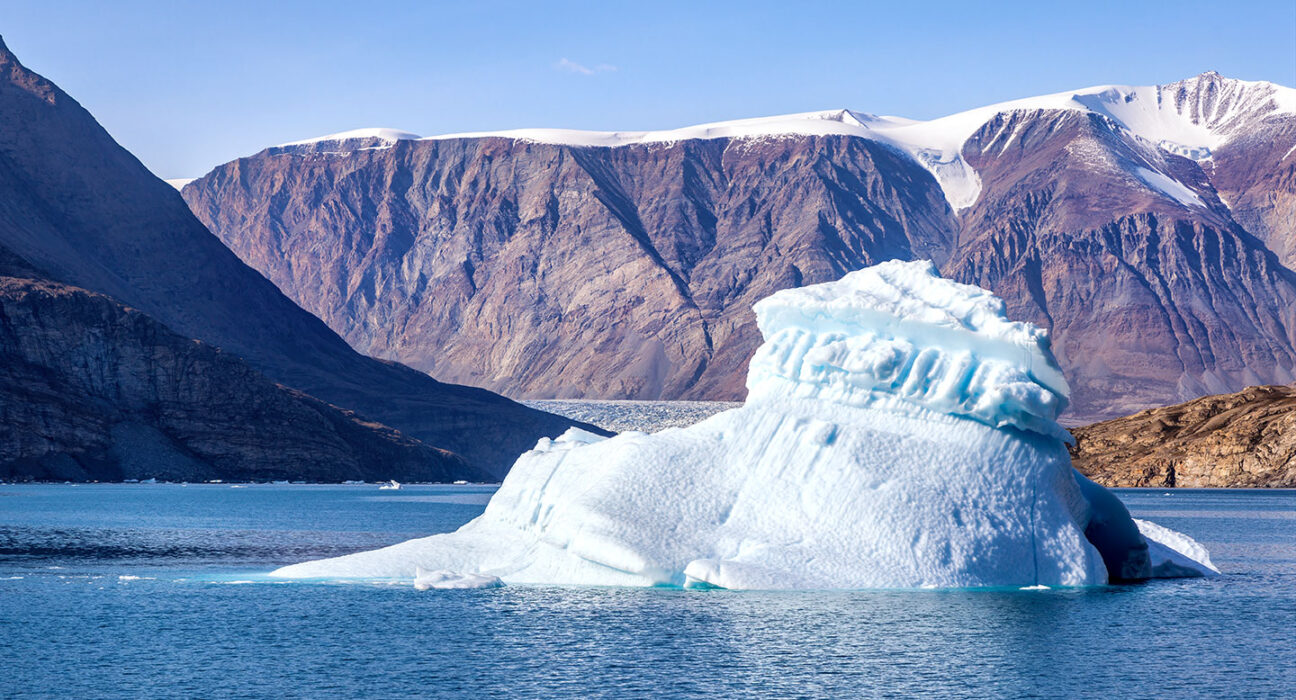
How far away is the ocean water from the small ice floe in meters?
0.63

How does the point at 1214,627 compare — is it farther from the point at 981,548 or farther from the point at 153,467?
the point at 153,467

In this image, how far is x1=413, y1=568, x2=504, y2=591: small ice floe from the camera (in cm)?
4653

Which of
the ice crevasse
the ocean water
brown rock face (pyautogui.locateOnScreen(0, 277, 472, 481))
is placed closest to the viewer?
the ocean water

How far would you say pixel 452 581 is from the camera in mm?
46781

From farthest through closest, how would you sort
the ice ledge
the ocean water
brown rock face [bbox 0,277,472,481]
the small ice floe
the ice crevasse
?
1. brown rock face [bbox 0,277,472,481]
2. the small ice floe
3. the ice ledge
4. the ice crevasse
5. the ocean water

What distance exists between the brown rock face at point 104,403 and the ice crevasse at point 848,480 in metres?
136

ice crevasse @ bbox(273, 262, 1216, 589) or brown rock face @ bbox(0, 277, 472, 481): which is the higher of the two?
brown rock face @ bbox(0, 277, 472, 481)

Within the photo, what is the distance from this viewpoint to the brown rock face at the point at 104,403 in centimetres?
17238

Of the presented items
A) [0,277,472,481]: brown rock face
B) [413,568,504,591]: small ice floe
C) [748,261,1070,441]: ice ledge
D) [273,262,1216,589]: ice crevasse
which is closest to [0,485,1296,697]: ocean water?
[413,568,504,591]: small ice floe

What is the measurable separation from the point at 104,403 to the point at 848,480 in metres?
160

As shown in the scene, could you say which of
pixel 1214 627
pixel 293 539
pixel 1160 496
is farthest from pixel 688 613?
pixel 1160 496

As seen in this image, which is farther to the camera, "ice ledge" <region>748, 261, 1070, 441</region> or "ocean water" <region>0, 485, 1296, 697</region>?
"ice ledge" <region>748, 261, 1070, 441</region>

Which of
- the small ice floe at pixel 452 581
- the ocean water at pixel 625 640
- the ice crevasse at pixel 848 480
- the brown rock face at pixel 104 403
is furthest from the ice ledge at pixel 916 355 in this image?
the brown rock face at pixel 104 403

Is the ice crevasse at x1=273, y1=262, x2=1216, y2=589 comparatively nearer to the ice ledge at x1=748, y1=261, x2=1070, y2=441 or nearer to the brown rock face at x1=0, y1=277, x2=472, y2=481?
the ice ledge at x1=748, y1=261, x2=1070, y2=441
